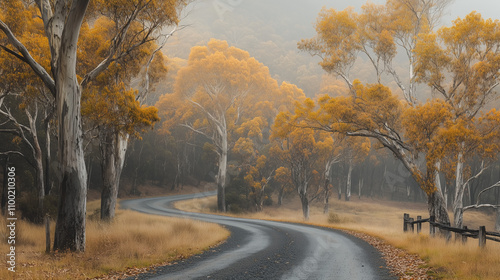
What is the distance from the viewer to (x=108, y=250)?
10.4 meters

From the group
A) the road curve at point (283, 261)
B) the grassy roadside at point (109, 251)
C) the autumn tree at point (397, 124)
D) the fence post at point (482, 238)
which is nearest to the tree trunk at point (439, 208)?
the autumn tree at point (397, 124)

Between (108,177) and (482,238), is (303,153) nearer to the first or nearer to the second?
(108,177)

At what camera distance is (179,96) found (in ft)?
113

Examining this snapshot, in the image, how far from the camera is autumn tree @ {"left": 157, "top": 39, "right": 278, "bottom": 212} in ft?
108

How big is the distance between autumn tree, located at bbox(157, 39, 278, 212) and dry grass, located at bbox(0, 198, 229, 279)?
63.1ft

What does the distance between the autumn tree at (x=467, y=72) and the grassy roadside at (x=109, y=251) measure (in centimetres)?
1277

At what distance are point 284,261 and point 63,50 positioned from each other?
9.12 m

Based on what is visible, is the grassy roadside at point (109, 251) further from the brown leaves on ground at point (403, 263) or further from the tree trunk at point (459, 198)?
the tree trunk at point (459, 198)

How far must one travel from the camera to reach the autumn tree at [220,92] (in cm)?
3281

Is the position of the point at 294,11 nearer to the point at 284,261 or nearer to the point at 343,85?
the point at 343,85

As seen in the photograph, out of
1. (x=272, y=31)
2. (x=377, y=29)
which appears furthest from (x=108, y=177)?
(x=272, y=31)

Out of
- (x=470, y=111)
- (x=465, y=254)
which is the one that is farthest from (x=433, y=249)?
(x=470, y=111)

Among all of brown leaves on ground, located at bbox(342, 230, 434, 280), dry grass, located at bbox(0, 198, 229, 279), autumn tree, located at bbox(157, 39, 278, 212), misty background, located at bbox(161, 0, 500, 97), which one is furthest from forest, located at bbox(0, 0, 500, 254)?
misty background, located at bbox(161, 0, 500, 97)

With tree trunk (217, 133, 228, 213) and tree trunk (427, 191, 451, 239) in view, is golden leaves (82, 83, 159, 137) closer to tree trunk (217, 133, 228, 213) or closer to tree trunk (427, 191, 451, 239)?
tree trunk (427, 191, 451, 239)
